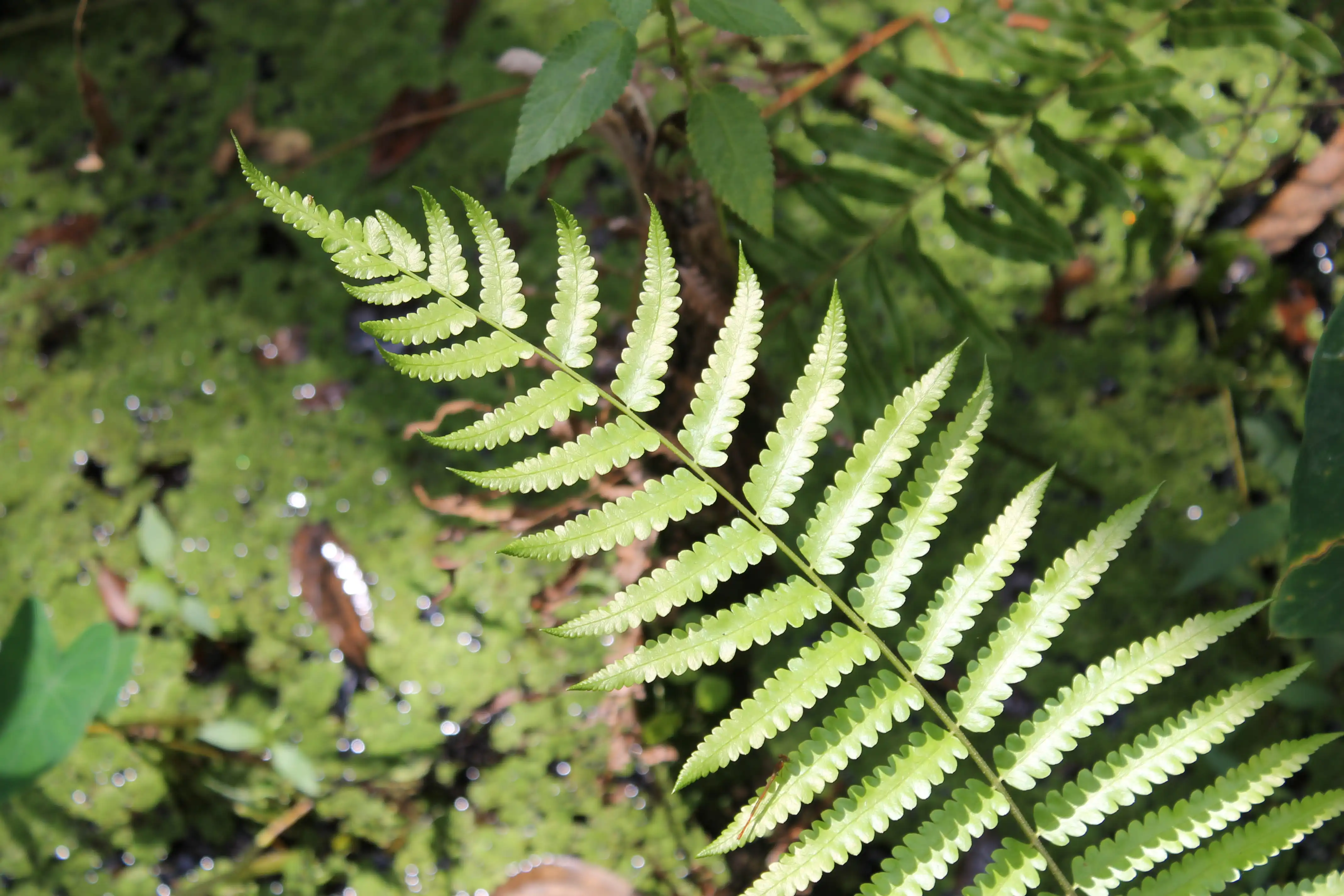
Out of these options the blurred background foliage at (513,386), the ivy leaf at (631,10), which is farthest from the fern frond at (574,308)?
the blurred background foliage at (513,386)

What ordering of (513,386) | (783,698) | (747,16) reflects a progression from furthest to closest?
(513,386)
(747,16)
(783,698)

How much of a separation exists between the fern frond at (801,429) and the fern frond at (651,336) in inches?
4.4

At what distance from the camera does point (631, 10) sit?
82 centimetres

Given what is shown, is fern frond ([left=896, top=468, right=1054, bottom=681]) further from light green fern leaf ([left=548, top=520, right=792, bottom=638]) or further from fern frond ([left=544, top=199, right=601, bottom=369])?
fern frond ([left=544, top=199, right=601, bottom=369])

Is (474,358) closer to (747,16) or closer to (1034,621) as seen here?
(747,16)

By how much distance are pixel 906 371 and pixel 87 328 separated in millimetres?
1476

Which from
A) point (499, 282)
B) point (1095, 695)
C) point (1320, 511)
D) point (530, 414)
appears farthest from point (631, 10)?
point (1320, 511)

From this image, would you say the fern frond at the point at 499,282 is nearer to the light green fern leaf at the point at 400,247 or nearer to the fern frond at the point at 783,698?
the light green fern leaf at the point at 400,247

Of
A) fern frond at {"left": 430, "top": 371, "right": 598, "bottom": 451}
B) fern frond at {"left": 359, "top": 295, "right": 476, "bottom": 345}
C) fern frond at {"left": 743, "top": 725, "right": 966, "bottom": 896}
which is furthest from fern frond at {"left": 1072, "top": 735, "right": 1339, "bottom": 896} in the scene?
fern frond at {"left": 359, "top": 295, "right": 476, "bottom": 345}

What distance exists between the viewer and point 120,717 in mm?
1391

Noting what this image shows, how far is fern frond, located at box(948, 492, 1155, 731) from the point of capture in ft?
2.40

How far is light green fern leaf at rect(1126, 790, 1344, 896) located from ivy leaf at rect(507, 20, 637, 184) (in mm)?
880

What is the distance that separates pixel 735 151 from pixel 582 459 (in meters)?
0.40

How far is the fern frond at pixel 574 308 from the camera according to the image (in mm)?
734
